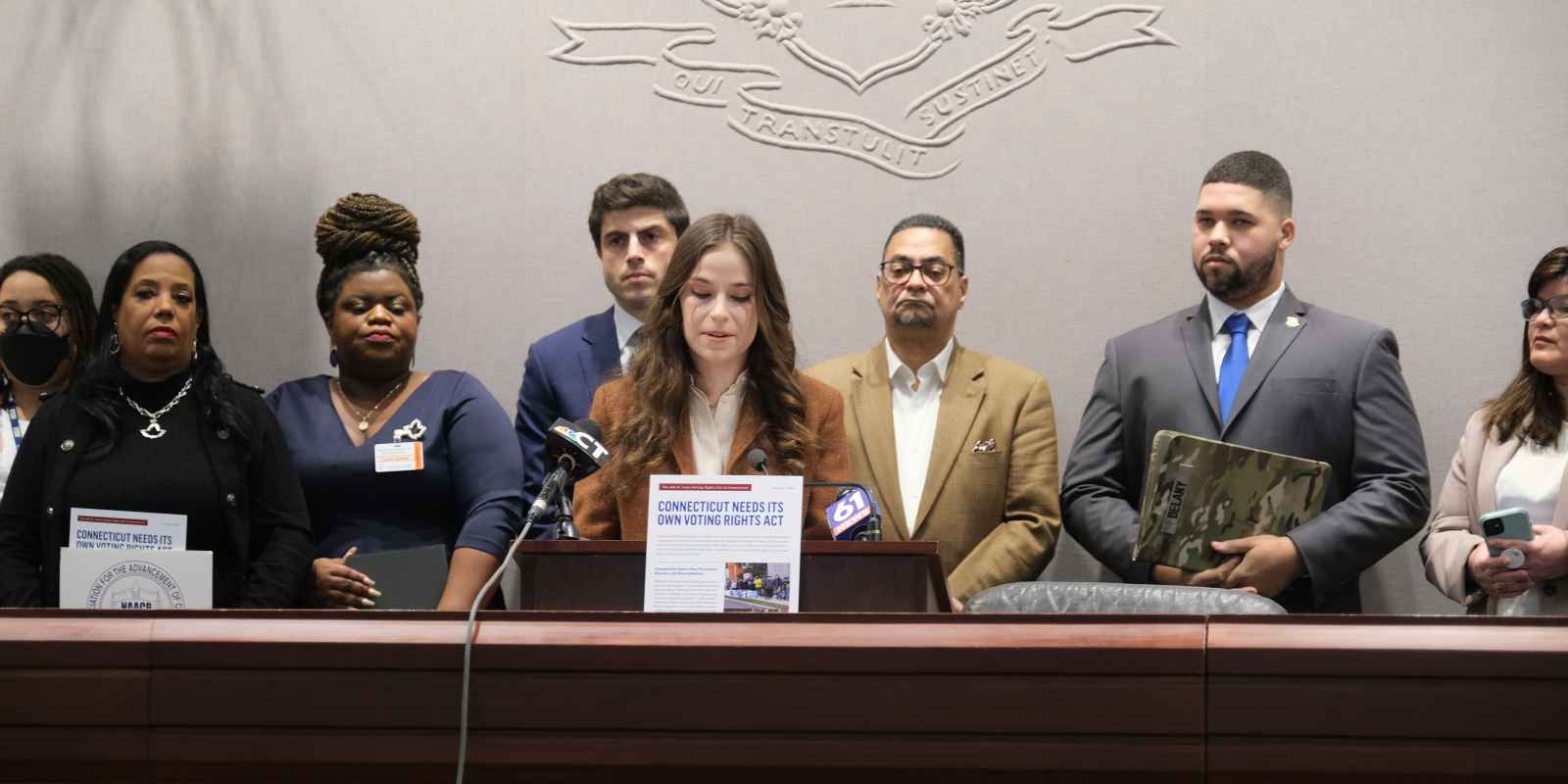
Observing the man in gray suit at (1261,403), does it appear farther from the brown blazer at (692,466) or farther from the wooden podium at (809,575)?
the wooden podium at (809,575)

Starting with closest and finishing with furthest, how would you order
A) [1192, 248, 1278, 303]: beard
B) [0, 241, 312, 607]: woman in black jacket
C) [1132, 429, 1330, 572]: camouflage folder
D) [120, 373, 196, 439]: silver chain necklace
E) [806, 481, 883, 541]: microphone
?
[806, 481, 883, 541]: microphone, [1132, 429, 1330, 572]: camouflage folder, [0, 241, 312, 607]: woman in black jacket, [120, 373, 196, 439]: silver chain necklace, [1192, 248, 1278, 303]: beard

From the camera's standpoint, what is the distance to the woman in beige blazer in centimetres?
331

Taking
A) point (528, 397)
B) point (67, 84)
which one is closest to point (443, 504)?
point (528, 397)

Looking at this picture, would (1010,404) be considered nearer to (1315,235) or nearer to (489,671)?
(1315,235)

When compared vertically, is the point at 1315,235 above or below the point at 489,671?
above

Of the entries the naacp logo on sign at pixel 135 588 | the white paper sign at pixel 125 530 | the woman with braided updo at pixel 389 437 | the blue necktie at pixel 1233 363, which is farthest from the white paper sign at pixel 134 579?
the blue necktie at pixel 1233 363

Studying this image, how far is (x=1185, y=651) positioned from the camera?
2.15 m

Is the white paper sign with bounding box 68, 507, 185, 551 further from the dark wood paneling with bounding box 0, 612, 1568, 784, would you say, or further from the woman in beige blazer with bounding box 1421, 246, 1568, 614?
the woman in beige blazer with bounding box 1421, 246, 1568, 614

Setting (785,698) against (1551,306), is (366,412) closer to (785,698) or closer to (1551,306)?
(785,698)

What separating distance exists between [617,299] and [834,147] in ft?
2.93

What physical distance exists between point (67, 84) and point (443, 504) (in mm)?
2157

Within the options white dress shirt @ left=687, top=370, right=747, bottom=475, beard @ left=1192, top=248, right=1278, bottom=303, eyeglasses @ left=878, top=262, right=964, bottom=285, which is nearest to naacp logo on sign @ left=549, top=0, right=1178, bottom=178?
eyeglasses @ left=878, top=262, right=964, bottom=285

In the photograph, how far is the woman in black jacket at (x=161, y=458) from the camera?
307cm

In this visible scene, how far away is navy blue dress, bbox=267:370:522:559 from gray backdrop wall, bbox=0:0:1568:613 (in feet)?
3.33
